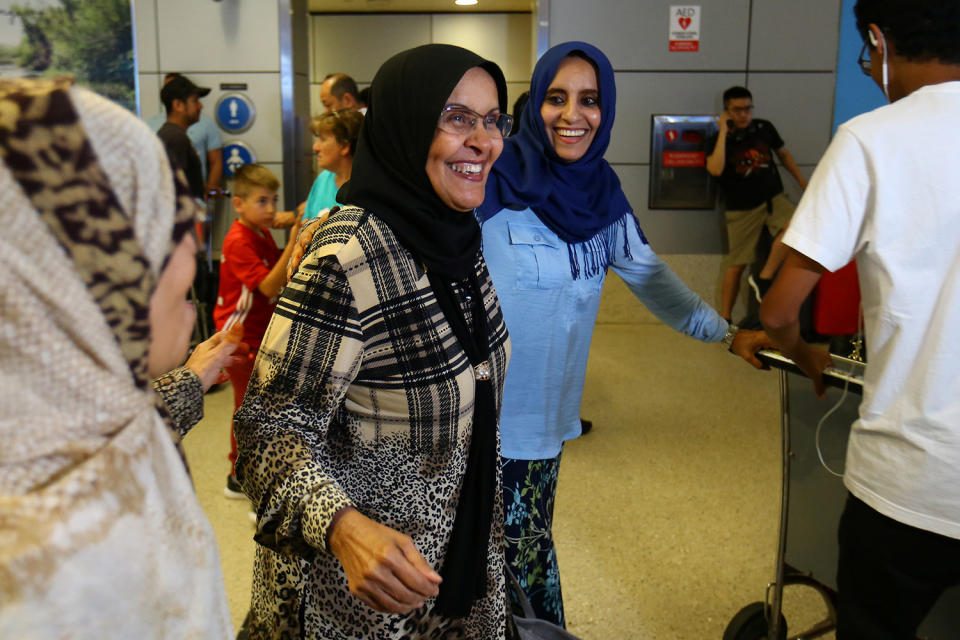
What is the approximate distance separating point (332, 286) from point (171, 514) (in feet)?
1.86

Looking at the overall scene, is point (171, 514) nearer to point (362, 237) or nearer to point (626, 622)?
point (362, 237)

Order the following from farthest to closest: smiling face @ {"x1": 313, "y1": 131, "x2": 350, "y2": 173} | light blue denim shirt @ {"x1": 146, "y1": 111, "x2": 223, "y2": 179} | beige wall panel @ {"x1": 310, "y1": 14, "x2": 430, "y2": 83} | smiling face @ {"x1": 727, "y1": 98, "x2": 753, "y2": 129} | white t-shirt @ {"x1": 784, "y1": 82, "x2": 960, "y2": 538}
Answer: beige wall panel @ {"x1": 310, "y1": 14, "x2": 430, "y2": 83}, smiling face @ {"x1": 727, "y1": 98, "x2": 753, "y2": 129}, light blue denim shirt @ {"x1": 146, "y1": 111, "x2": 223, "y2": 179}, smiling face @ {"x1": 313, "y1": 131, "x2": 350, "y2": 173}, white t-shirt @ {"x1": 784, "y1": 82, "x2": 960, "y2": 538}

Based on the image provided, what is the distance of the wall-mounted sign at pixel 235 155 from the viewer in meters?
6.41

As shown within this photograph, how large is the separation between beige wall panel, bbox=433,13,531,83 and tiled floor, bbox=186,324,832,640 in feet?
17.7

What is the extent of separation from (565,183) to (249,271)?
69.5 inches

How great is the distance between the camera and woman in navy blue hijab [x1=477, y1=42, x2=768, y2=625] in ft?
6.28

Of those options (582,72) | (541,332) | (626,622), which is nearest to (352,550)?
(541,332)

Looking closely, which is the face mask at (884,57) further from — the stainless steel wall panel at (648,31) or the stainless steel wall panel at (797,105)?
the stainless steel wall panel at (797,105)

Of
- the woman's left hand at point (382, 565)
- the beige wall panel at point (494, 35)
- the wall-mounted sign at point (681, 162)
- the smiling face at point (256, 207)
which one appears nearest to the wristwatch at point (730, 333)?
the woman's left hand at point (382, 565)

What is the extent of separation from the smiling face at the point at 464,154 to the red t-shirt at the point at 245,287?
1964 millimetres

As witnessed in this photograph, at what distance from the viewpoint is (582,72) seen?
2.09 meters

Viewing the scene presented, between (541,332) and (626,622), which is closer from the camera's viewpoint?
(541,332)

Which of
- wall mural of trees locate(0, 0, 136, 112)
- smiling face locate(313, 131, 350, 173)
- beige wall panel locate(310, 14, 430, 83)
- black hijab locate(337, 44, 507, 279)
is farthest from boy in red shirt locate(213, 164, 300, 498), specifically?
beige wall panel locate(310, 14, 430, 83)

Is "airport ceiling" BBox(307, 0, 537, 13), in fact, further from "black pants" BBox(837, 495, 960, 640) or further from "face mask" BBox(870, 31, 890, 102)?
"black pants" BBox(837, 495, 960, 640)
